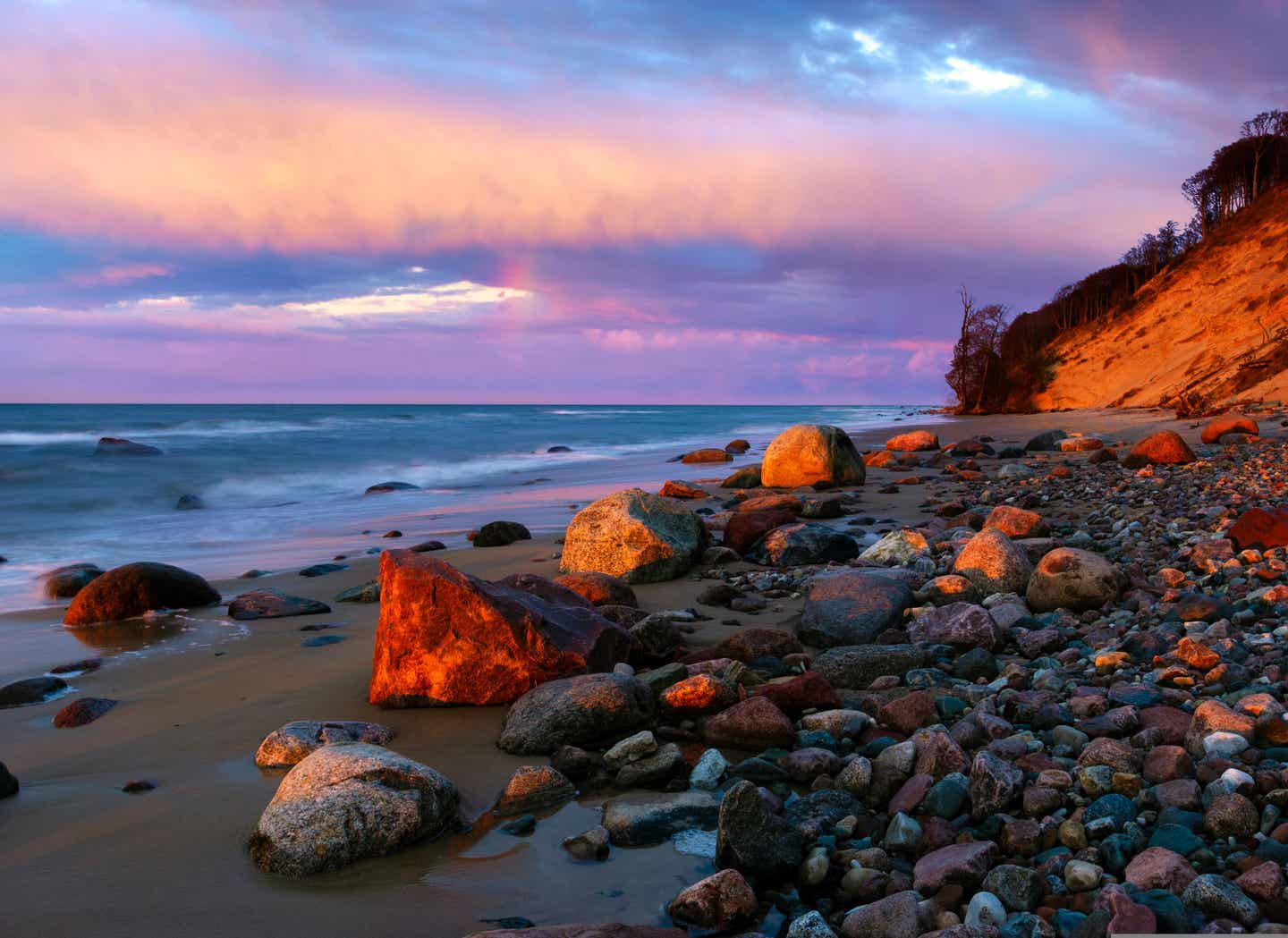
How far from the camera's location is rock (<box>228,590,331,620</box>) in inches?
253

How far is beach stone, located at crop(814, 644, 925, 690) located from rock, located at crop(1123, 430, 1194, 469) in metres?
8.68

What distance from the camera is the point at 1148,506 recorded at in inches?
314

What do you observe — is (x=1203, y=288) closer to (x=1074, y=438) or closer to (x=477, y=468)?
(x=1074, y=438)

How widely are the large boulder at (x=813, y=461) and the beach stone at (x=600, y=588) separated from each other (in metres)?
6.88

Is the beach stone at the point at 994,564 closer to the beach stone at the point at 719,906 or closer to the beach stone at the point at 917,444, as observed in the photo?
the beach stone at the point at 719,906

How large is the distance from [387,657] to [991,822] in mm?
2957

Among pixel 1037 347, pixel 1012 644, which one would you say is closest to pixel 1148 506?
pixel 1012 644

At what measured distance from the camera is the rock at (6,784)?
11.2ft

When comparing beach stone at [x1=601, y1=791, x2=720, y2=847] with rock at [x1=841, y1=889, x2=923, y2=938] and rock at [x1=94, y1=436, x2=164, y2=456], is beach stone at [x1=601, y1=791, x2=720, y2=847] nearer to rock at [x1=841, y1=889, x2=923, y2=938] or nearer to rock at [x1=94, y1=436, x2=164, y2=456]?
rock at [x1=841, y1=889, x2=923, y2=938]

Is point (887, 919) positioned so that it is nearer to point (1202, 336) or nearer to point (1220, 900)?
point (1220, 900)

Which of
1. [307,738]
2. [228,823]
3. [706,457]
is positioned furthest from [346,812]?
[706,457]

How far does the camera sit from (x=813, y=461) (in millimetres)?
12531

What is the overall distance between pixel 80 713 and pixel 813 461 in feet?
32.5

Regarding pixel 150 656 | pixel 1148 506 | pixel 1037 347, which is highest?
pixel 1037 347
